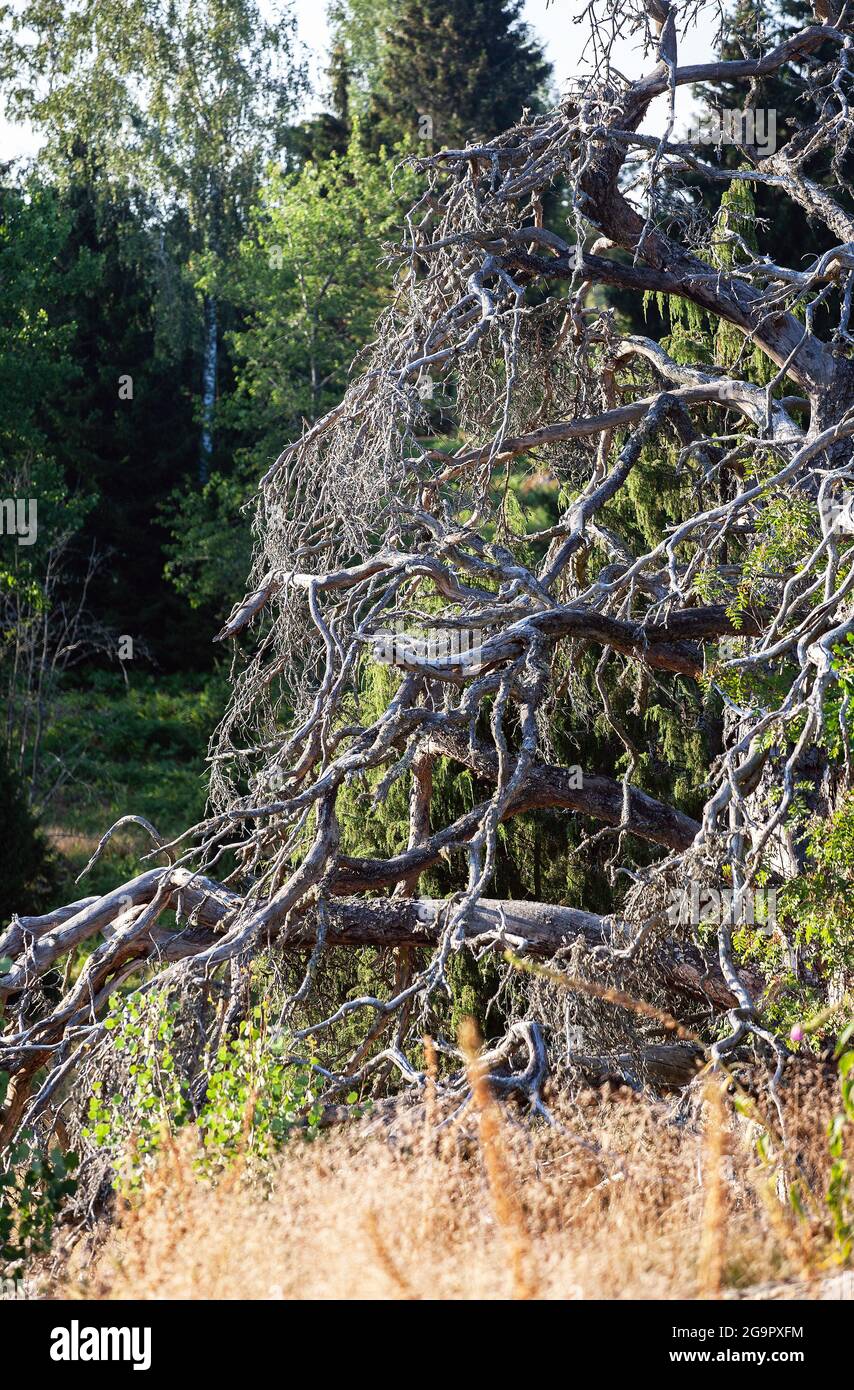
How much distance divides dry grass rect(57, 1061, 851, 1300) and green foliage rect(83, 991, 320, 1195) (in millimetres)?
93

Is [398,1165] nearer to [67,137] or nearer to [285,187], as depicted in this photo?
[285,187]

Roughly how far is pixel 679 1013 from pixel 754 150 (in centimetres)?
407

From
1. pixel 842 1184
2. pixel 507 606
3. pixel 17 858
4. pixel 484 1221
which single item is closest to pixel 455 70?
pixel 17 858

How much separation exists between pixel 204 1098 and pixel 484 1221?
1.56m

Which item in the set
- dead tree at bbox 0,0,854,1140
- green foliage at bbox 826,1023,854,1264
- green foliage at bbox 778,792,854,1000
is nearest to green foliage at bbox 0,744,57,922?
dead tree at bbox 0,0,854,1140

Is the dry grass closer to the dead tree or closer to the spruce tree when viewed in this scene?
the dead tree

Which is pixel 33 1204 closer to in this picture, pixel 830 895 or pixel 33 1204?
pixel 33 1204

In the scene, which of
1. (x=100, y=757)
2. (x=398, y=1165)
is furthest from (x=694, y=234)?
(x=100, y=757)

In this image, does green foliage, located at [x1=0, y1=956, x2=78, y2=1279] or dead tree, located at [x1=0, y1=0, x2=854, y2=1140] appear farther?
dead tree, located at [x1=0, y1=0, x2=854, y2=1140]

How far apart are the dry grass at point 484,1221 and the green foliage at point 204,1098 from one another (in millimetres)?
93

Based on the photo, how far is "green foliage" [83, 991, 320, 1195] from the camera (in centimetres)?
427

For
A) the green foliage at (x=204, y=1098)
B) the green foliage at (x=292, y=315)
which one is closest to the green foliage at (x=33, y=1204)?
the green foliage at (x=204, y=1098)

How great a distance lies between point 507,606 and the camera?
5711mm

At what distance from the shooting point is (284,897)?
17.9 ft
